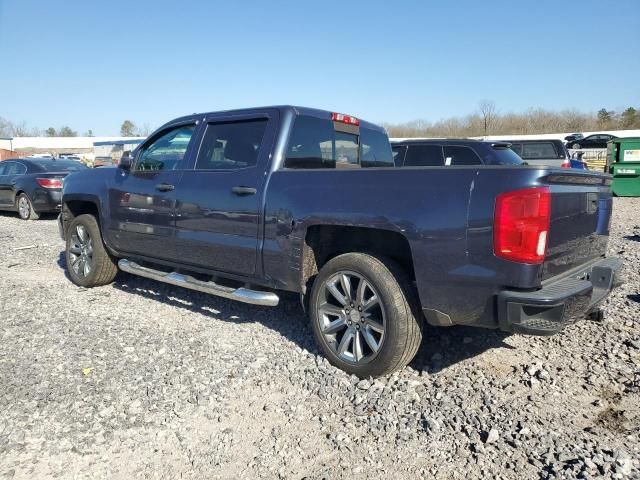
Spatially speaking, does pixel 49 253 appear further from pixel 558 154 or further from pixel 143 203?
pixel 558 154

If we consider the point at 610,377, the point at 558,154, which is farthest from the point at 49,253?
the point at 558,154

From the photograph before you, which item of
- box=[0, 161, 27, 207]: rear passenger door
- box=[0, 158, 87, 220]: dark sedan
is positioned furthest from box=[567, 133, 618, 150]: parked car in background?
box=[0, 161, 27, 207]: rear passenger door

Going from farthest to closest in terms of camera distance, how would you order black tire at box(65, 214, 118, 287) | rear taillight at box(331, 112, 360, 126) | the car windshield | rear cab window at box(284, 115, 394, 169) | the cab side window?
the car windshield, the cab side window, black tire at box(65, 214, 118, 287), rear taillight at box(331, 112, 360, 126), rear cab window at box(284, 115, 394, 169)

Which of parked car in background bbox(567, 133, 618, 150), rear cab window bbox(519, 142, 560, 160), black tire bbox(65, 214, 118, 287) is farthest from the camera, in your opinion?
parked car in background bbox(567, 133, 618, 150)

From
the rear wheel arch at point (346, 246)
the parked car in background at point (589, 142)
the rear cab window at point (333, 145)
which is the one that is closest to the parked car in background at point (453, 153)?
the rear cab window at point (333, 145)

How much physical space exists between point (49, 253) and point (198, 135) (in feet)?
15.9

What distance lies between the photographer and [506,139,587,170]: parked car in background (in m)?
13.9

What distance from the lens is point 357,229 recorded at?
3.68m

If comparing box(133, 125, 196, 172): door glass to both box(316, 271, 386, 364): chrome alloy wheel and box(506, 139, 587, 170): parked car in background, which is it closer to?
box(316, 271, 386, 364): chrome alloy wheel

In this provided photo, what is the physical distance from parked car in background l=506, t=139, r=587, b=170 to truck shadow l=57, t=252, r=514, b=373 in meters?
10.8

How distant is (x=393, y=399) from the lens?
10.5ft

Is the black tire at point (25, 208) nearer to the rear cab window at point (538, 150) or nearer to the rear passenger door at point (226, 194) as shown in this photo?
the rear passenger door at point (226, 194)

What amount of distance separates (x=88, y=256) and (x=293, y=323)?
9.42 feet

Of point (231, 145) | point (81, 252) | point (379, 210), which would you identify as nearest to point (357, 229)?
point (379, 210)
